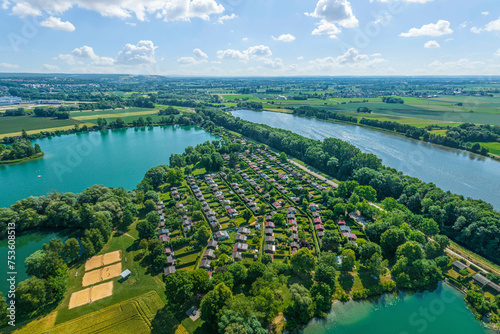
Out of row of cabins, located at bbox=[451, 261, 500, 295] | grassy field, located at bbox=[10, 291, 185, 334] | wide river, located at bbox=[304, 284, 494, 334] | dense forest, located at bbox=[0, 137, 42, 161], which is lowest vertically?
wide river, located at bbox=[304, 284, 494, 334]

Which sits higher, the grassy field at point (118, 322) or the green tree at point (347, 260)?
the green tree at point (347, 260)

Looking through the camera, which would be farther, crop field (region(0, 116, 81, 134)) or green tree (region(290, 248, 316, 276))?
crop field (region(0, 116, 81, 134))

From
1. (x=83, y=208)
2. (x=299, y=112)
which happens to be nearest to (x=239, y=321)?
(x=83, y=208)

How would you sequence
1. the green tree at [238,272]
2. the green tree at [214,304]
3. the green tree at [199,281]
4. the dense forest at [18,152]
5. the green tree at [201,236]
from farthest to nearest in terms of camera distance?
the dense forest at [18,152] → the green tree at [201,236] → the green tree at [238,272] → the green tree at [199,281] → the green tree at [214,304]

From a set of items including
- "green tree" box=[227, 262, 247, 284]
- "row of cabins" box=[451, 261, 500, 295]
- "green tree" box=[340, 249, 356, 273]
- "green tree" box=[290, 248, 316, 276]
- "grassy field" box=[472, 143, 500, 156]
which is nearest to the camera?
"row of cabins" box=[451, 261, 500, 295]

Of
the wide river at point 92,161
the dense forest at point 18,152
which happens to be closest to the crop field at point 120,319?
the wide river at point 92,161

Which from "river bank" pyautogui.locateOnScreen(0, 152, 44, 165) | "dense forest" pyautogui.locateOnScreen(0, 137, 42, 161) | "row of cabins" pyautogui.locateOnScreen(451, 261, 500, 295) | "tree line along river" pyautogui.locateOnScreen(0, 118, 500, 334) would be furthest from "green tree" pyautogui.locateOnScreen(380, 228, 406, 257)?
"dense forest" pyautogui.locateOnScreen(0, 137, 42, 161)

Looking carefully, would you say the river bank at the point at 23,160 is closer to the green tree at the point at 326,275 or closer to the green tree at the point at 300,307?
the green tree at the point at 300,307

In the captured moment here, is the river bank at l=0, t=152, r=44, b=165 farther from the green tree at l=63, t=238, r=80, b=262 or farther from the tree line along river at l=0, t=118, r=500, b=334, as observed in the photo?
the green tree at l=63, t=238, r=80, b=262
